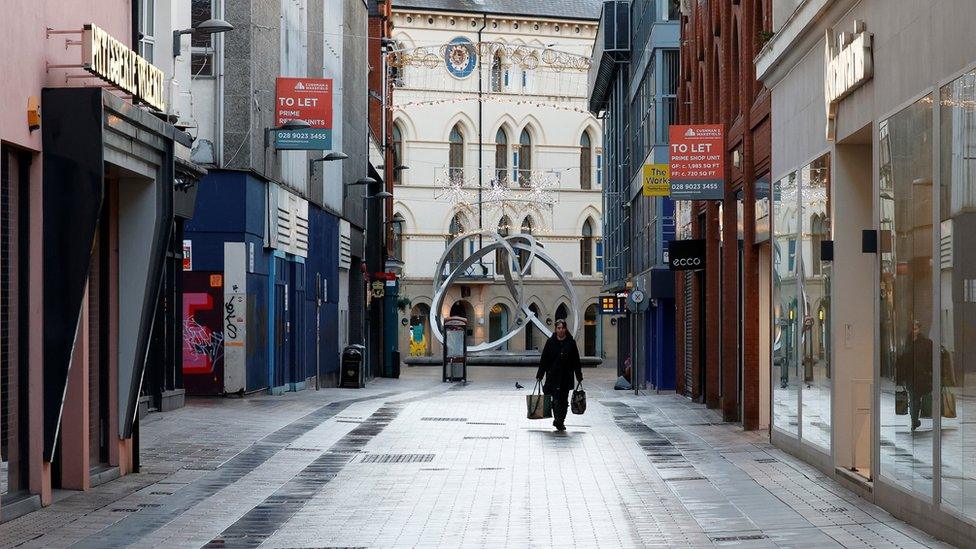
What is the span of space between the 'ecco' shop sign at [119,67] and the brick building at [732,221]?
9.26m

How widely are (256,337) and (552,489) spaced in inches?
761

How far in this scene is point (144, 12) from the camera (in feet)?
72.8

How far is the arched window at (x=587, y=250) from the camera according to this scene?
90.4m

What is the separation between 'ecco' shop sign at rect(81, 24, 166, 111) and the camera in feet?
45.2

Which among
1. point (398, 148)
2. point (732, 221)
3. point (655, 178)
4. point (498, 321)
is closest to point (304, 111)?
point (655, 178)

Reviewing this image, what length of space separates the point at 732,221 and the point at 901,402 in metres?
13.5

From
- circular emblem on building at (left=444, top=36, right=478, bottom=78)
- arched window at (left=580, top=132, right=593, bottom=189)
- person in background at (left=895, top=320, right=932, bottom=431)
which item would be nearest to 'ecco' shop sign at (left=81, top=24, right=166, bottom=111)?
person in background at (left=895, top=320, right=932, bottom=431)

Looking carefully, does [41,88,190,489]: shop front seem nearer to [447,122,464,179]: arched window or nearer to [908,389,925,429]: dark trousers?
[908,389,925,429]: dark trousers

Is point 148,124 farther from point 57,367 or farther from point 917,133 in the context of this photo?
point 917,133

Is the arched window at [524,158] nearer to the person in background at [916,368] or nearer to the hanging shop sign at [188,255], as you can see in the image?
the hanging shop sign at [188,255]

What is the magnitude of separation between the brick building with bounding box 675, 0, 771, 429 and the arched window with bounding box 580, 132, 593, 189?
5540cm

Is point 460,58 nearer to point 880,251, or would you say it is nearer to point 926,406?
point 880,251

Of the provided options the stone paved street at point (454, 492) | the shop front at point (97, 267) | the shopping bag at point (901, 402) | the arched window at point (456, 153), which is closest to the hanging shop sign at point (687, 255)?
the stone paved street at point (454, 492)

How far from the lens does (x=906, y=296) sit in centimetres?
1312
